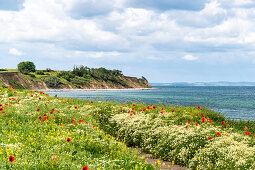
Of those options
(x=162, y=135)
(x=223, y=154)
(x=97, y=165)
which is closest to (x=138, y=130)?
(x=162, y=135)

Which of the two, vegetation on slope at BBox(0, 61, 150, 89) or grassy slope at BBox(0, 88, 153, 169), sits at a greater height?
vegetation on slope at BBox(0, 61, 150, 89)

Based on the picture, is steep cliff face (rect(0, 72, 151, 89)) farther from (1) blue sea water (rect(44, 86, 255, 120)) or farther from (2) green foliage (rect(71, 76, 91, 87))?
(1) blue sea water (rect(44, 86, 255, 120))

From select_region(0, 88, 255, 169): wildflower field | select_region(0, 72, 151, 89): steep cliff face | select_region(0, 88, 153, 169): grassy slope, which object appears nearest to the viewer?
select_region(0, 88, 153, 169): grassy slope

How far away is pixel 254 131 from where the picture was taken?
12.4 meters

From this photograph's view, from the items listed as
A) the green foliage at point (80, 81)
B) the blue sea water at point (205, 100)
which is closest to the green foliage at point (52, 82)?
the green foliage at point (80, 81)

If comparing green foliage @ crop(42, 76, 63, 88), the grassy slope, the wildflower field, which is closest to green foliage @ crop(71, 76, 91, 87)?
green foliage @ crop(42, 76, 63, 88)

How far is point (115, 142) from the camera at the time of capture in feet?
27.9

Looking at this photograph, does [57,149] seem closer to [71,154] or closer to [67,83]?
[71,154]

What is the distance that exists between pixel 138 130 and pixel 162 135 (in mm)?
1617

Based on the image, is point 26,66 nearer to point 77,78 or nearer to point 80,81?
point 77,78

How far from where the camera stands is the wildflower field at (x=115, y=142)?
21.1 ft

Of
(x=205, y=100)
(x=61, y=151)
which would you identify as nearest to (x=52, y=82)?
(x=205, y=100)

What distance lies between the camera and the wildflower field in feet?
21.1

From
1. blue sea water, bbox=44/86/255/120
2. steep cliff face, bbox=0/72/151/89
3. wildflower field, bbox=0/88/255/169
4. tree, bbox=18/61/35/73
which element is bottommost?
blue sea water, bbox=44/86/255/120
